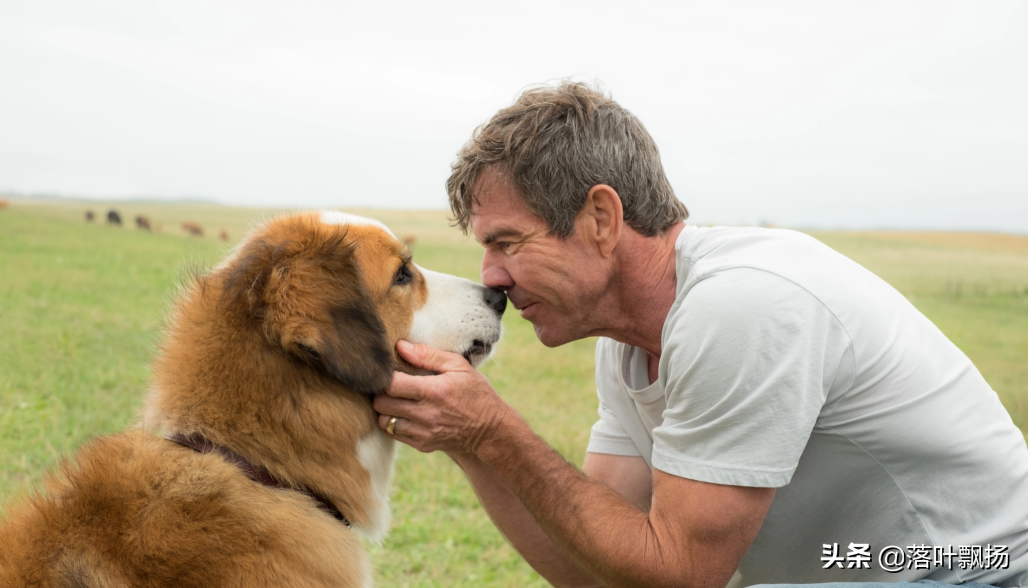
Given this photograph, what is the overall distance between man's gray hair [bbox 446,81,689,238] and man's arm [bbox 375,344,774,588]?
28.0 inches

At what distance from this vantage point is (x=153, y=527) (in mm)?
1891

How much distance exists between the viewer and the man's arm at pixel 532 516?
3.12m

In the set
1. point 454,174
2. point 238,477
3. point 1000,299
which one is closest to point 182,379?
point 238,477

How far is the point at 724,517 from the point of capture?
2232 millimetres

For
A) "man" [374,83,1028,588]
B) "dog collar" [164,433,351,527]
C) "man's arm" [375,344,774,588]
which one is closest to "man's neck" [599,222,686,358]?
"man" [374,83,1028,588]

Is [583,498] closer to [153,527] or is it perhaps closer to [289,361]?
[289,361]

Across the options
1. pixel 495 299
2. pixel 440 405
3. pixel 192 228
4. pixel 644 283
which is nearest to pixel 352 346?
pixel 440 405

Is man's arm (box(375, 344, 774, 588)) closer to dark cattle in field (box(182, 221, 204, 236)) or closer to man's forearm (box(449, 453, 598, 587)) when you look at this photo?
man's forearm (box(449, 453, 598, 587))

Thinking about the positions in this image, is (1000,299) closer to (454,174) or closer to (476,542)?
(476,542)

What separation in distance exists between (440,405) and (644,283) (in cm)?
93

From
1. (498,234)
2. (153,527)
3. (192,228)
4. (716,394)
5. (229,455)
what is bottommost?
(192,228)

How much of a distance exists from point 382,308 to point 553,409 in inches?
206

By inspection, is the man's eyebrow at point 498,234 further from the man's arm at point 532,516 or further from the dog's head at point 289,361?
the man's arm at point 532,516

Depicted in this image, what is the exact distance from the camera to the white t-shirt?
2.20 metres
